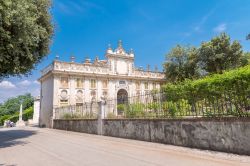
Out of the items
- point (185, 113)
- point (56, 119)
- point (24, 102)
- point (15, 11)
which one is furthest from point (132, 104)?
point (24, 102)

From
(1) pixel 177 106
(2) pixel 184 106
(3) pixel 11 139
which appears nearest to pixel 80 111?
(3) pixel 11 139

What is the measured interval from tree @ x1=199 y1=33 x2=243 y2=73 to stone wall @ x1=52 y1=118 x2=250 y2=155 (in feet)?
82.4

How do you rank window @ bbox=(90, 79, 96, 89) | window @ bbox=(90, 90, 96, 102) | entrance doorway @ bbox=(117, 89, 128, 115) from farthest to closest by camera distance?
1. window @ bbox=(90, 79, 96, 89)
2. window @ bbox=(90, 90, 96, 102)
3. entrance doorway @ bbox=(117, 89, 128, 115)

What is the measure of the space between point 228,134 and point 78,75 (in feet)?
87.6

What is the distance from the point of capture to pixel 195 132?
27.4 feet

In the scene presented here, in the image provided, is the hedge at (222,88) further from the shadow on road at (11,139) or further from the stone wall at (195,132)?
the shadow on road at (11,139)

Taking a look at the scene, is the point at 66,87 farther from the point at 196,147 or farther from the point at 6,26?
the point at 196,147

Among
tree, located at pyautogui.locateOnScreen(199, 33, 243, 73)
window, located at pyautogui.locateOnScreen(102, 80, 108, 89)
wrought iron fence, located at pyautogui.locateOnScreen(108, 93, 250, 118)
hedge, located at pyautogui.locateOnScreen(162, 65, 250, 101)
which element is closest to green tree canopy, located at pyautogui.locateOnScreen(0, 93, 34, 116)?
window, located at pyautogui.locateOnScreen(102, 80, 108, 89)

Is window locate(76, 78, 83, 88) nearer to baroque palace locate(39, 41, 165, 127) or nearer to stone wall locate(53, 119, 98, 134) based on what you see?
baroque palace locate(39, 41, 165, 127)

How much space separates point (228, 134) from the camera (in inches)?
287

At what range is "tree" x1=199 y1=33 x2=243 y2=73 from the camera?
32.1 metres

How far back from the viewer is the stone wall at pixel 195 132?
6977mm

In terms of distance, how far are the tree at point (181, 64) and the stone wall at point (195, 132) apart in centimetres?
2614

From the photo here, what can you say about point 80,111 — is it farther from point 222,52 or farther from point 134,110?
point 222,52
